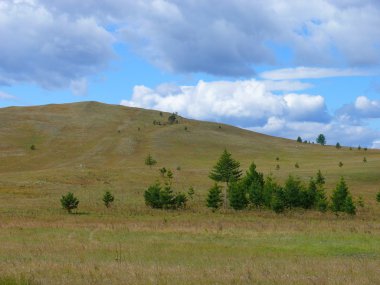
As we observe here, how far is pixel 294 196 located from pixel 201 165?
6362 centimetres

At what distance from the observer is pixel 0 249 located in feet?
78.7

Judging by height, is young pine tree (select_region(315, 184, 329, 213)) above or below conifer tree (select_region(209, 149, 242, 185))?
below

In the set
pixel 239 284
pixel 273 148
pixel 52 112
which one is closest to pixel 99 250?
pixel 239 284

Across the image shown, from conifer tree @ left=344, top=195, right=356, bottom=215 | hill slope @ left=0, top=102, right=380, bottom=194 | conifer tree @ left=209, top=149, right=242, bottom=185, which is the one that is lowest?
conifer tree @ left=344, top=195, right=356, bottom=215

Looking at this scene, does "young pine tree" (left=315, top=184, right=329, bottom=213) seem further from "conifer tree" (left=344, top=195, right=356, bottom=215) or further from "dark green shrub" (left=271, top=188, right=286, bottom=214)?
"dark green shrub" (left=271, top=188, right=286, bottom=214)

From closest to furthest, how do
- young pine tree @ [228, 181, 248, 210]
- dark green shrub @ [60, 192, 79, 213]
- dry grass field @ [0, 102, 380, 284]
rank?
dry grass field @ [0, 102, 380, 284] < dark green shrub @ [60, 192, 79, 213] < young pine tree @ [228, 181, 248, 210]

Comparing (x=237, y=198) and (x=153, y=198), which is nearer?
(x=153, y=198)

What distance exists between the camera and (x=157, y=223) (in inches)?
1609

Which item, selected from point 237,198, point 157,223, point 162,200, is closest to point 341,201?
point 237,198

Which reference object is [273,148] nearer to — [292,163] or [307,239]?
[292,163]

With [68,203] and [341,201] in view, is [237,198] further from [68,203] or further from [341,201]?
[68,203]

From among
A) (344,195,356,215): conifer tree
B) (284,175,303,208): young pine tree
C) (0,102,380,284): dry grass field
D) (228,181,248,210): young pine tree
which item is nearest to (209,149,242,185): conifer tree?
(0,102,380,284): dry grass field

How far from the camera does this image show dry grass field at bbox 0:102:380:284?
16.5m

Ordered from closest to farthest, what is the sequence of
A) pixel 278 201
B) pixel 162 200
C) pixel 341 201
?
pixel 341 201
pixel 278 201
pixel 162 200
